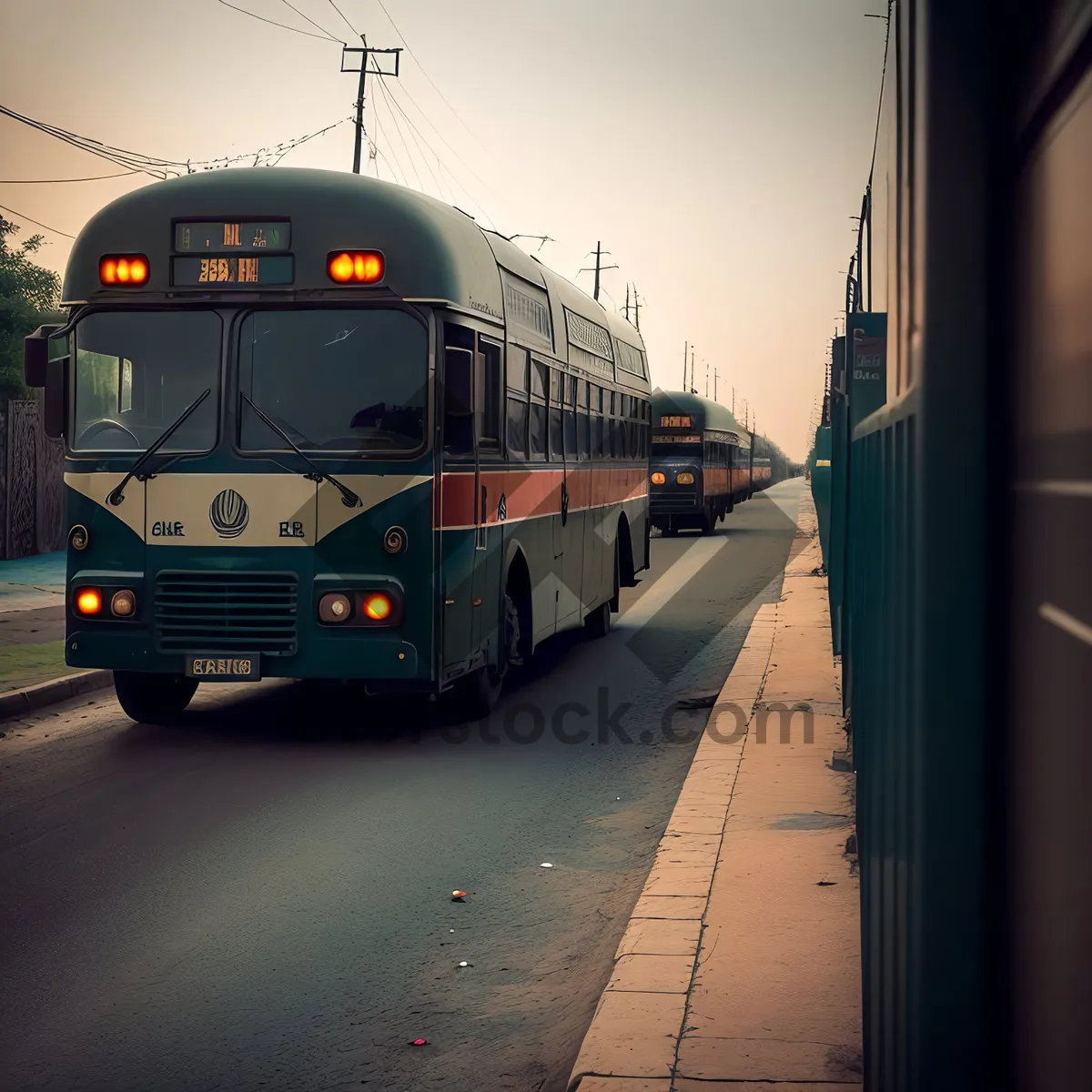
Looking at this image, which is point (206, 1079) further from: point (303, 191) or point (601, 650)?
point (601, 650)

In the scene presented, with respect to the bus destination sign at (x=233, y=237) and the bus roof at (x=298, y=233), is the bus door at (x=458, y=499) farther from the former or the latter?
the bus destination sign at (x=233, y=237)

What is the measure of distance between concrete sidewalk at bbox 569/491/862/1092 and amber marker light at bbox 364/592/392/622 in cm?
201

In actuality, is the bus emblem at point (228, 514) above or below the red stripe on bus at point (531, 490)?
below

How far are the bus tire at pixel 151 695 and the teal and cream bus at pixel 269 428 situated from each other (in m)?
0.47

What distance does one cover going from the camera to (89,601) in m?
8.95

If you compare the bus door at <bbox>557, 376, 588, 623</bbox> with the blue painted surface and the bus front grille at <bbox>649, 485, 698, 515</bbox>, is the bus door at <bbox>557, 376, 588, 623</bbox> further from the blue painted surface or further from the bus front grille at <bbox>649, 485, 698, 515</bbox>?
the bus front grille at <bbox>649, 485, 698, 515</bbox>

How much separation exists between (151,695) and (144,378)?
2173 mm

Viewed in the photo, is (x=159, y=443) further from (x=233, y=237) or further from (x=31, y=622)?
(x=31, y=622)

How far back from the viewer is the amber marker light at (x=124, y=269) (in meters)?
8.84

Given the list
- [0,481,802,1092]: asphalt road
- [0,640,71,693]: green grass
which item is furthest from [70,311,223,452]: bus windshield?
[0,640,71,693]: green grass

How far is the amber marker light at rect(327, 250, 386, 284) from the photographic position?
341 inches


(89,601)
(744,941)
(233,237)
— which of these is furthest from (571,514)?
(744,941)

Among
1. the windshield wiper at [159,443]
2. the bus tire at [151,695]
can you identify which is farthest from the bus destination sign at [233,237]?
the bus tire at [151,695]

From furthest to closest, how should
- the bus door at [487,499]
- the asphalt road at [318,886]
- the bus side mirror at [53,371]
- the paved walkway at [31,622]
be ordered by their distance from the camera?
the paved walkway at [31,622] → the bus door at [487,499] → the bus side mirror at [53,371] → the asphalt road at [318,886]
